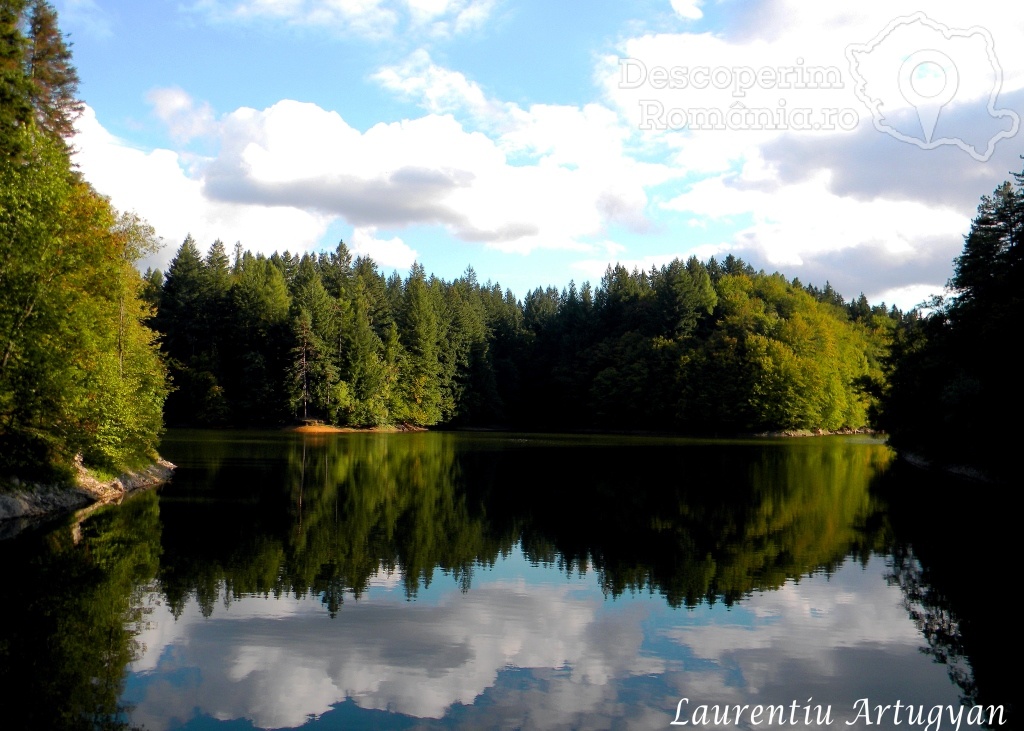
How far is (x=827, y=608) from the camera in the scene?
51.7 feet

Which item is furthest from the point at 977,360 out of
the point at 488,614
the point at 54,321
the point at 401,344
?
the point at 401,344

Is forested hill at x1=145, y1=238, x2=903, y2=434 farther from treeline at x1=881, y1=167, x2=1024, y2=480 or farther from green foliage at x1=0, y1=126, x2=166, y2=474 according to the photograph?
green foliage at x1=0, y1=126, x2=166, y2=474

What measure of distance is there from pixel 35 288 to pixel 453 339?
93932 mm

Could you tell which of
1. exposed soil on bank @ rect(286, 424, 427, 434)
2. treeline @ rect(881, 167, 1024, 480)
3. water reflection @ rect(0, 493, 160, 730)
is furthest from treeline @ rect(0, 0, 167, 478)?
exposed soil on bank @ rect(286, 424, 427, 434)

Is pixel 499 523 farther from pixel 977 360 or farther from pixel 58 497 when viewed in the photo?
pixel 977 360

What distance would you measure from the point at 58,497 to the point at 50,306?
6.06 metres

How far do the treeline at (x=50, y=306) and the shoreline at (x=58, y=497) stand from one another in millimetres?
622

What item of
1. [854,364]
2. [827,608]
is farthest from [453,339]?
[827,608]

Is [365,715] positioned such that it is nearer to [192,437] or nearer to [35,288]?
[35,288]

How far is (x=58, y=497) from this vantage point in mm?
24641
